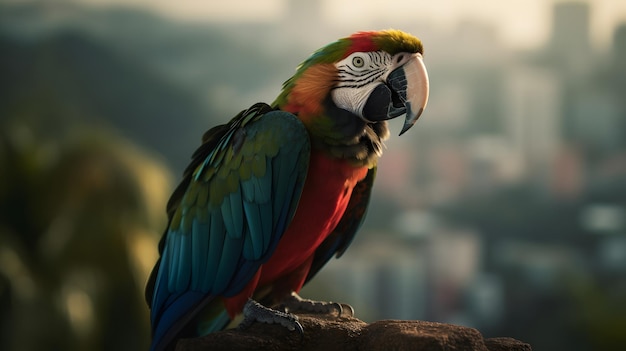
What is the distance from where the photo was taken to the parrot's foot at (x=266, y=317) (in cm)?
154

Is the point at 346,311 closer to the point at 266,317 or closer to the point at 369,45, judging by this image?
the point at 266,317

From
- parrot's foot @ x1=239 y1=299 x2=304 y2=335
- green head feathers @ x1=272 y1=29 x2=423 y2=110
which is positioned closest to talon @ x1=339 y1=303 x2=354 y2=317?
Result: parrot's foot @ x1=239 y1=299 x2=304 y2=335

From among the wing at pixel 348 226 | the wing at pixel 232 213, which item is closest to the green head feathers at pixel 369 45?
the wing at pixel 232 213

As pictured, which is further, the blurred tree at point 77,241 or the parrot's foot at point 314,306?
the blurred tree at point 77,241

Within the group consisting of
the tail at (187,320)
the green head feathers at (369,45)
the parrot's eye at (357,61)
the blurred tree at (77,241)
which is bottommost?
the blurred tree at (77,241)

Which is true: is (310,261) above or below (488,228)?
above

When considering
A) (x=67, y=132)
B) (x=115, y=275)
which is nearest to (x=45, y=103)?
(x=67, y=132)

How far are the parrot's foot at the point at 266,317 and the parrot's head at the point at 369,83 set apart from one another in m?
0.45

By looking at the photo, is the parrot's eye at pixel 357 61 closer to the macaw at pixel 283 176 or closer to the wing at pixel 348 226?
the macaw at pixel 283 176

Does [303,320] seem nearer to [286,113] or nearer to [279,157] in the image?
[279,157]

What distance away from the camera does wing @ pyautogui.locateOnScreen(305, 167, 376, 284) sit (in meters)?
1.75

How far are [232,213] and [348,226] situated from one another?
36 centimetres

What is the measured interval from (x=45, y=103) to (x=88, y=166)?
63.3 inches

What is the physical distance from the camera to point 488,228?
5.25m
